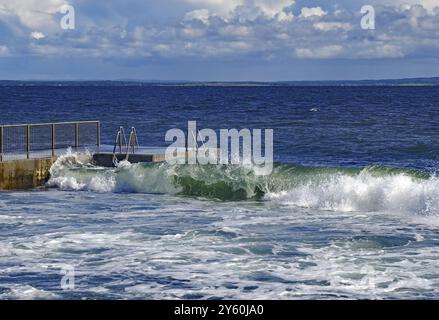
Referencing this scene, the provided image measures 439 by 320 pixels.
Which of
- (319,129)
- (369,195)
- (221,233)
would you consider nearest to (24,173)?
(221,233)

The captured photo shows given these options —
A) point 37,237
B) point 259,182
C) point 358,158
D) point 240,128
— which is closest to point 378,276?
point 37,237

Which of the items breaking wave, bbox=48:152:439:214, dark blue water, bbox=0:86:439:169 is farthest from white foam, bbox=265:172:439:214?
dark blue water, bbox=0:86:439:169

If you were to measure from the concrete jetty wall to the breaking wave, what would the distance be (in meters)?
0.33

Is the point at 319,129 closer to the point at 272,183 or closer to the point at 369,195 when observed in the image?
the point at 272,183

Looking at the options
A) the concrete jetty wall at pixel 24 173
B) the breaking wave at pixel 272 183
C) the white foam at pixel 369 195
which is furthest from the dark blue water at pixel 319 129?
the concrete jetty wall at pixel 24 173

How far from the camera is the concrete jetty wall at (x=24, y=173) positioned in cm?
2853

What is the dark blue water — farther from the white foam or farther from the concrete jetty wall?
the concrete jetty wall

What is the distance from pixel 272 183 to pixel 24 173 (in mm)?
8155

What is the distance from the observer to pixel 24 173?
2934 cm

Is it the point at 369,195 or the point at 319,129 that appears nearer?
the point at 369,195

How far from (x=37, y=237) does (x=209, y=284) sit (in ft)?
19.5

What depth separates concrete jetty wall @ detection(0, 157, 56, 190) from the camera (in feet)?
93.6

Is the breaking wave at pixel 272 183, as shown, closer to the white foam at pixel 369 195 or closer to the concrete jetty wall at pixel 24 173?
the white foam at pixel 369 195

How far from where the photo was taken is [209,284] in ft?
49.6
